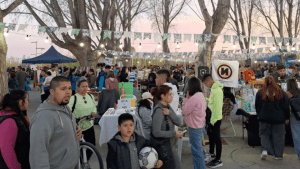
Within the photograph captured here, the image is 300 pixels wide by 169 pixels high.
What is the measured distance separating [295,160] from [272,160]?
484 millimetres

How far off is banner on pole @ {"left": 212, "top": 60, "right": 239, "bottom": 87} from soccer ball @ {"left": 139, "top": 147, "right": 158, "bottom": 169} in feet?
21.1

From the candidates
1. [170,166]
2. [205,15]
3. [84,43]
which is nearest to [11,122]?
[170,166]

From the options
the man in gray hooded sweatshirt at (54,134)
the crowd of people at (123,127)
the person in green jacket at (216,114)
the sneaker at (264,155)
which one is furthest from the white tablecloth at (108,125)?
the man in gray hooded sweatshirt at (54,134)

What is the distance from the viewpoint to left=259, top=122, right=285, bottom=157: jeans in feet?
18.6

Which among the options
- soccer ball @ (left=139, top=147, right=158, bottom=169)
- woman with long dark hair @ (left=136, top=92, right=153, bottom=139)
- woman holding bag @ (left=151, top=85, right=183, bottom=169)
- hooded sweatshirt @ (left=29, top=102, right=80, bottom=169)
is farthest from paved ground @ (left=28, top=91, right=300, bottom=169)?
hooded sweatshirt @ (left=29, top=102, right=80, bottom=169)

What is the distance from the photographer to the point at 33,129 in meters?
2.27

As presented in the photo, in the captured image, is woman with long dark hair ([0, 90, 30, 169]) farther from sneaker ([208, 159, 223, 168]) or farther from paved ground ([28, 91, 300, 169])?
sneaker ([208, 159, 223, 168])

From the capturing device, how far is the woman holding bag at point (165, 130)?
3391 mm

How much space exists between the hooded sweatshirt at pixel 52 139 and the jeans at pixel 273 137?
4511mm

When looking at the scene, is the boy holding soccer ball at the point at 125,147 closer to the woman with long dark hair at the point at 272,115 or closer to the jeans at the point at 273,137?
the woman with long dark hair at the point at 272,115

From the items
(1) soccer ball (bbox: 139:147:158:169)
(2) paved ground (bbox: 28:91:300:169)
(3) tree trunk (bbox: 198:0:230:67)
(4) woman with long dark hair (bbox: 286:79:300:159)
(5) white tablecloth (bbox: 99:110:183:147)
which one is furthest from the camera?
(3) tree trunk (bbox: 198:0:230:67)

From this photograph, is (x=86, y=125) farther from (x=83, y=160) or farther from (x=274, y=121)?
(x=274, y=121)

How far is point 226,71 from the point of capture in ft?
29.9

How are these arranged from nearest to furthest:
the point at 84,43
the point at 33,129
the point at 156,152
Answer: the point at 33,129
the point at 156,152
the point at 84,43
